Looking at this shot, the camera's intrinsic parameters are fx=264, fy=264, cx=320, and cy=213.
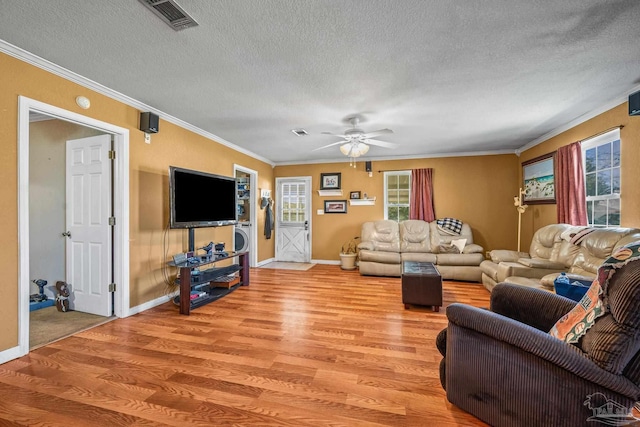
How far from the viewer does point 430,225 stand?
18.5 feet

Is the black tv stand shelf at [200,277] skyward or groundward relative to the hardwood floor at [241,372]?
skyward

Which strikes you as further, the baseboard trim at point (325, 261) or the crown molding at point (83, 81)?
the baseboard trim at point (325, 261)

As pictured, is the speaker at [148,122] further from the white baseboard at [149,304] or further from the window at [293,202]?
the window at [293,202]

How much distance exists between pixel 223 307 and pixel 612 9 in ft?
14.3

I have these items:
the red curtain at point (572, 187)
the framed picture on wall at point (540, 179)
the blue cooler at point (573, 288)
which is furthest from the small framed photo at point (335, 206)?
the blue cooler at point (573, 288)

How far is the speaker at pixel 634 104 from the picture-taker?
2.64 metres

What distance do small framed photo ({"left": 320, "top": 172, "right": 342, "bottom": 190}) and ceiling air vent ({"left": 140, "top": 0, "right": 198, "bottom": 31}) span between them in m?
4.77

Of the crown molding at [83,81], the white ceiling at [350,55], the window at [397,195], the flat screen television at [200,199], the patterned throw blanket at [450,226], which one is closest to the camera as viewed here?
the white ceiling at [350,55]

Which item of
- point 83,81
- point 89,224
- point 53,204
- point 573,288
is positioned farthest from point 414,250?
point 53,204

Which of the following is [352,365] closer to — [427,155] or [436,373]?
[436,373]

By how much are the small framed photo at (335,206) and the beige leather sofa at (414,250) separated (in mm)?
757

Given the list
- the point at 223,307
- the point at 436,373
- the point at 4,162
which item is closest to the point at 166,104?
the point at 4,162

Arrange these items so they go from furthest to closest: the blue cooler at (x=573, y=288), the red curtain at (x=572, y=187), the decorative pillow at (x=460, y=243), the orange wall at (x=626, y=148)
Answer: the decorative pillow at (x=460, y=243)
the red curtain at (x=572, y=187)
the orange wall at (x=626, y=148)
the blue cooler at (x=573, y=288)

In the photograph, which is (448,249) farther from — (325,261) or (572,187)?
(325,261)
